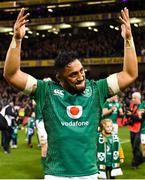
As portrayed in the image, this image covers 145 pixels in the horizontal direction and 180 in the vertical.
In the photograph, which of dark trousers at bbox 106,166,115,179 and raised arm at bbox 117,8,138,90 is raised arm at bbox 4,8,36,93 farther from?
dark trousers at bbox 106,166,115,179

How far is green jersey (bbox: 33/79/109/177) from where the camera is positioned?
3.39 metres

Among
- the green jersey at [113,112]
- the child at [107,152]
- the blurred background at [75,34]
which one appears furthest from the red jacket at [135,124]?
the blurred background at [75,34]

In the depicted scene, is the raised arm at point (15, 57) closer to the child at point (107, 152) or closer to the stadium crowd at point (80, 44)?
the child at point (107, 152)

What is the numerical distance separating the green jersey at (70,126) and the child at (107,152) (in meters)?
5.23

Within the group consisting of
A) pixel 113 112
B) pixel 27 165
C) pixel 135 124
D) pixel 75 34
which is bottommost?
pixel 27 165

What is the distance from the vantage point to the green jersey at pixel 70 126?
11.1ft

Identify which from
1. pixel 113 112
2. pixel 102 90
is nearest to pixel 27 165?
pixel 113 112

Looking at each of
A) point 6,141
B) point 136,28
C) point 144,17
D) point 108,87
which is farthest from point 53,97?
point 136,28

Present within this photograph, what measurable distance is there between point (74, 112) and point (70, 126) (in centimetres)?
10

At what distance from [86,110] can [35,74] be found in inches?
1626

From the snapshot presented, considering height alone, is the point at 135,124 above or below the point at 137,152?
above

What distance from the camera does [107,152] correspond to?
8.70 metres

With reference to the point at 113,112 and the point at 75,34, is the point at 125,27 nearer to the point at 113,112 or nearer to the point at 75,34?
the point at 113,112

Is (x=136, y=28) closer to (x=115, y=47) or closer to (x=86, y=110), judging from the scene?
(x=115, y=47)
